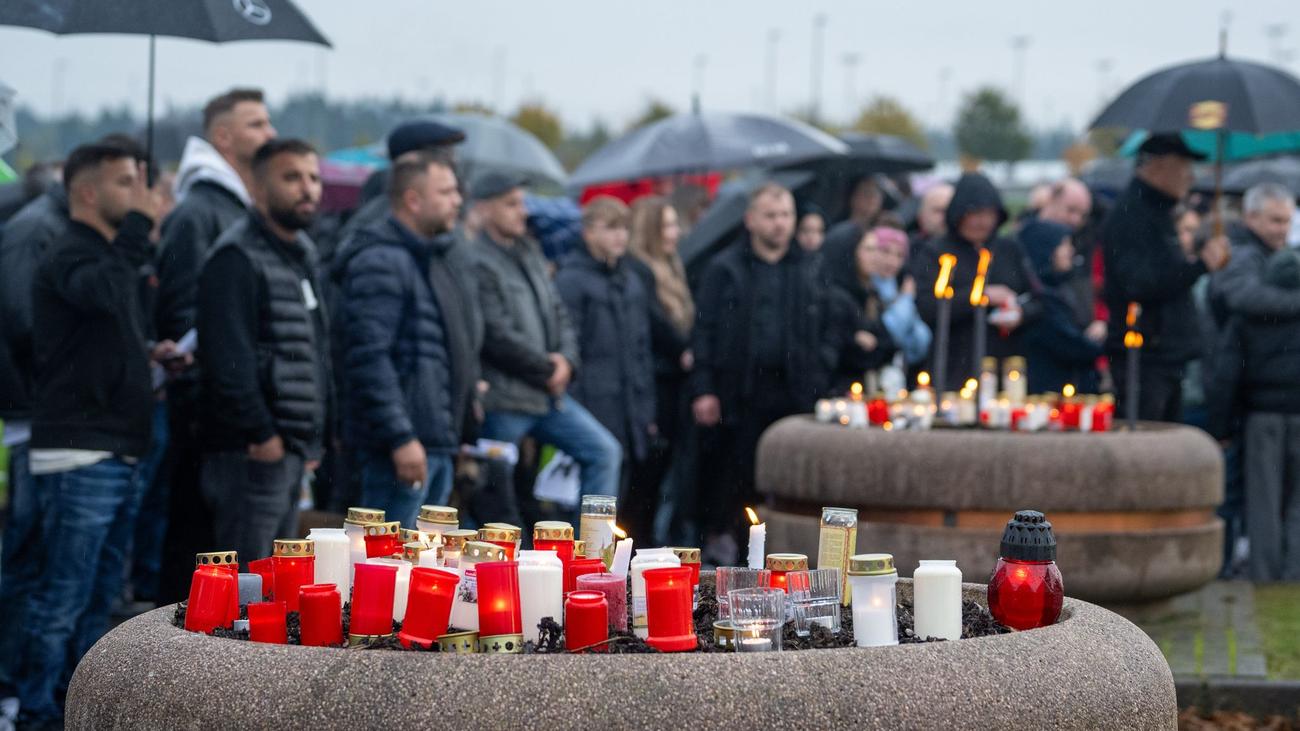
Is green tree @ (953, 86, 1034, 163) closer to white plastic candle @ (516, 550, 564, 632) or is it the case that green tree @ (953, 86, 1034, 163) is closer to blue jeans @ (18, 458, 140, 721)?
blue jeans @ (18, 458, 140, 721)

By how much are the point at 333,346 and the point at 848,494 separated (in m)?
2.73

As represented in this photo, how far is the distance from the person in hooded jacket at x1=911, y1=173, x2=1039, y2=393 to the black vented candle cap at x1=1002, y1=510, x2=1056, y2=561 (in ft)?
20.7

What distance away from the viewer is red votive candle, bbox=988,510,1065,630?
3754 millimetres

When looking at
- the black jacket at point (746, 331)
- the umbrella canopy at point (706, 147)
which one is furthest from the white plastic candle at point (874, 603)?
the umbrella canopy at point (706, 147)

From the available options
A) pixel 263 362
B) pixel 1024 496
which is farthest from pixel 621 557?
pixel 1024 496

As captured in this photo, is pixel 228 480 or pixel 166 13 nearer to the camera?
pixel 228 480

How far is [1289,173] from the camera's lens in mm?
17359

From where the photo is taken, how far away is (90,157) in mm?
7172

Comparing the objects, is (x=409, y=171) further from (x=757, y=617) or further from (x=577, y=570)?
(x=757, y=617)

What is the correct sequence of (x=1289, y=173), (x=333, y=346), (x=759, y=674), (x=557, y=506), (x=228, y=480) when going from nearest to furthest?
(x=759, y=674), (x=228, y=480), (x=333, y=346), (x=557, y=506), (x=1289, y=173)

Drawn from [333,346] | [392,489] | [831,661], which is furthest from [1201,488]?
[831,661]

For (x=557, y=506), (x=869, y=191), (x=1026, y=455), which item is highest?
(x=869, y=191)

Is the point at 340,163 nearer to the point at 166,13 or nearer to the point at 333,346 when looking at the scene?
the point at 333,346

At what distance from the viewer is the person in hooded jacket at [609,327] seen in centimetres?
1059
